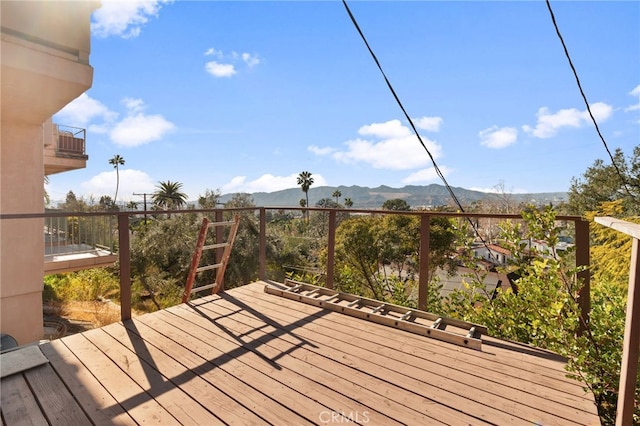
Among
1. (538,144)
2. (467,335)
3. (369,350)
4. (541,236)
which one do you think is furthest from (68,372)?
(538,144)

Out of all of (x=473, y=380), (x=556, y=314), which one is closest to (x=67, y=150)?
(x=473, y=380)

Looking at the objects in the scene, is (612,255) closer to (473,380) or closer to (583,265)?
(583,265)

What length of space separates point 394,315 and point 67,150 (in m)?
11.4

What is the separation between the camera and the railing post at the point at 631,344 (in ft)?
3.73

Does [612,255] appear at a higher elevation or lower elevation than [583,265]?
lower

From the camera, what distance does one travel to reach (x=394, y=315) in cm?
270

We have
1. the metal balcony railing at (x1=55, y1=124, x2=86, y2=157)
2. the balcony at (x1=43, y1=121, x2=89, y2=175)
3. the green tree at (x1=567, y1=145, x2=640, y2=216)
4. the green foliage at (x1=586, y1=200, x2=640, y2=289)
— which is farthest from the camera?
the green tree at (x1=567, y1=145, x2=640, y2=216)

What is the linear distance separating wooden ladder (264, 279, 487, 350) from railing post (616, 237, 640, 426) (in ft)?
2.88

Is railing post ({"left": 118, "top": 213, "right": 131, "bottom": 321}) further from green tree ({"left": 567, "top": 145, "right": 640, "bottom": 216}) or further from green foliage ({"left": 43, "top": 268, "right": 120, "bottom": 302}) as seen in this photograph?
green tree ({"left": 567, "top": 145, "right": 640, "bottom": 216})

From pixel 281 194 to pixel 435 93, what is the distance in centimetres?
14879

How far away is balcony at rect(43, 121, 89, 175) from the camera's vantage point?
905cm

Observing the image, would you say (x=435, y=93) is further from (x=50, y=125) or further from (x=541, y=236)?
(x=50, y=125)

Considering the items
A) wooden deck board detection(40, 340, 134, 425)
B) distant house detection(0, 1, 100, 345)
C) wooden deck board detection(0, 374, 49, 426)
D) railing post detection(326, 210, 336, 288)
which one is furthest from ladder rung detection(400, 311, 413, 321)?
distant house detection(0, 1, 100, 345)

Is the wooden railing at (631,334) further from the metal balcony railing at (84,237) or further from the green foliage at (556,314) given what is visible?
the metal balcony railing at (84,237)
